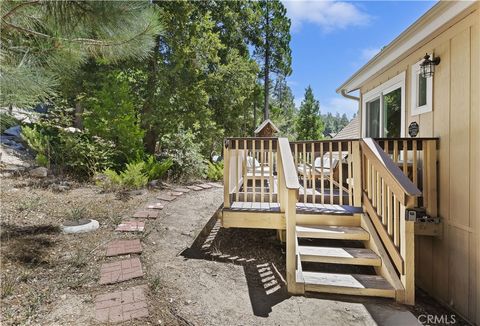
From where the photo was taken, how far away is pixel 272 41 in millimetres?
16359

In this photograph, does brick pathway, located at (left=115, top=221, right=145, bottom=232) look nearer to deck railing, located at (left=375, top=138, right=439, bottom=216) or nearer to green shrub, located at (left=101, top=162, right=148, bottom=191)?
green shrub, located at (left=101, top=162, right=148, bottom=191)

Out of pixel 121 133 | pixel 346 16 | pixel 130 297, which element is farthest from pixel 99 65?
pixel 130 297

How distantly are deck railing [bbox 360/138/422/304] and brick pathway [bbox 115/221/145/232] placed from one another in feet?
11.0

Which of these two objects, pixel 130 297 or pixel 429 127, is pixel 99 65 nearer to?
pixel 130 297

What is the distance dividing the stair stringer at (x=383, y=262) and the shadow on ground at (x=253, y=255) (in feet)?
3.65

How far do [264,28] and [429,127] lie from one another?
14.6 metres

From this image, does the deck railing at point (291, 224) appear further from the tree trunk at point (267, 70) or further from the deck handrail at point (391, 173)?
the tree trunk at point (267, 70)

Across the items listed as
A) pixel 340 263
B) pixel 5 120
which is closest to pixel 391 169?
pixel 340 263

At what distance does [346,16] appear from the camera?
618 cm

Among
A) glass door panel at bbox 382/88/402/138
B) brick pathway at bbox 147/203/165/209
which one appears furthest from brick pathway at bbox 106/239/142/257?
glass door panel at bbox 382/88/402/138

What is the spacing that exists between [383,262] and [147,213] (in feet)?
12.4

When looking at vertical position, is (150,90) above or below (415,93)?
above

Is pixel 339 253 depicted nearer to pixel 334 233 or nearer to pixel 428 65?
pixel 334 233

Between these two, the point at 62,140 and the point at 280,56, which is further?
the point at 280,56
